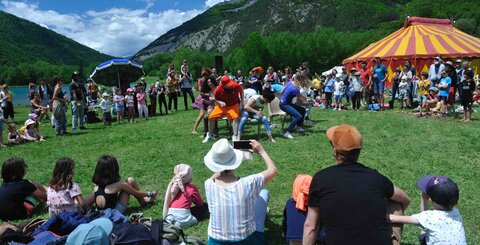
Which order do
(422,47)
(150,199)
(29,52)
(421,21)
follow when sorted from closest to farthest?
1. (150,199)
2. (422,47)
3. (421,21)
4. (29,52)

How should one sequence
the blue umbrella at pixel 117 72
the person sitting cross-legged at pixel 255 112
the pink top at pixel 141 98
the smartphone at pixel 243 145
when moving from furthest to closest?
the blue umbrella at pixel 117 72 < the pink top at pixel 141 98 < the person sitting cross-legged at pixel 255 112 < the smartphone at pixel 243 145

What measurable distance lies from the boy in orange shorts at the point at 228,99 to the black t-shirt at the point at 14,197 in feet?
14.9

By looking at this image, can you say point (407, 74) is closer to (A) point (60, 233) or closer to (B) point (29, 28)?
(A) point (60, 233)

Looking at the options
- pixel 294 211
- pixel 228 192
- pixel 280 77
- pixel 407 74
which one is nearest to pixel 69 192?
pixel 228 192

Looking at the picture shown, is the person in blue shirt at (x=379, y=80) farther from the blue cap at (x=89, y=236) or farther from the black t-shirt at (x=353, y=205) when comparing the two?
the blue cap at (x=89, y=236)

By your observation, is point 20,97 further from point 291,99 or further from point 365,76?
point 291,99

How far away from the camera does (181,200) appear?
15.6ft

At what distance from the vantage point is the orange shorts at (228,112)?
869 centimetres

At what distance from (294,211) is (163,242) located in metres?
1.42

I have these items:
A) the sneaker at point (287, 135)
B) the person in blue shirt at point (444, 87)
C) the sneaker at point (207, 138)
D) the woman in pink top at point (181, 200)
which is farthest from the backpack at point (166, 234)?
the person in blue shirt at point (444, 87)

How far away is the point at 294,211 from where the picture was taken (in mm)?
3795

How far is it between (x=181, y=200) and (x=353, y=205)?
2702mm

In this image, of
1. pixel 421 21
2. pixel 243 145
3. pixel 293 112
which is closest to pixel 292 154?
pixel 293 112

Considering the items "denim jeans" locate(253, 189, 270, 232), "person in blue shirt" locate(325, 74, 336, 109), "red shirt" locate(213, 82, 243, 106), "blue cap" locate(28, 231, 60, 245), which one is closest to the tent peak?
"person in blue shirt" locate(325, 74, 336, 109)
